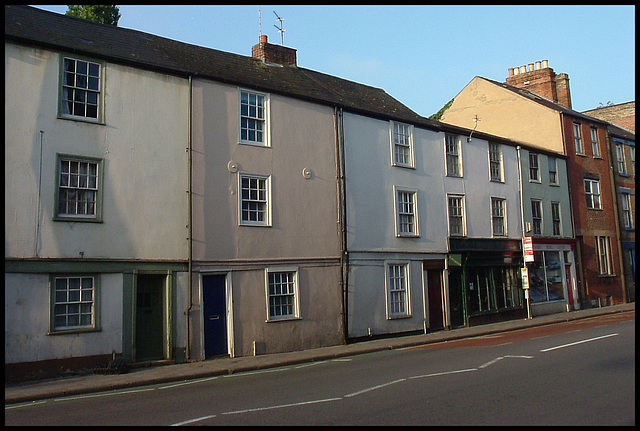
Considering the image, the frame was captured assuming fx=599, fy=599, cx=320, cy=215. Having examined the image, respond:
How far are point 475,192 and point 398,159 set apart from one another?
5.02 meters

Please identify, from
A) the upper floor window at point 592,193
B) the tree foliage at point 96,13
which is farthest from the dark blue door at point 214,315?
the upper floor window at point 592,193

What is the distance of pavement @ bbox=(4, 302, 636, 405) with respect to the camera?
39.9 feet

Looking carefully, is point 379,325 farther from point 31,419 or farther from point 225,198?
point 31,419

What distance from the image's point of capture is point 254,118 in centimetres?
1912

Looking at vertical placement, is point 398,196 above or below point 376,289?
above

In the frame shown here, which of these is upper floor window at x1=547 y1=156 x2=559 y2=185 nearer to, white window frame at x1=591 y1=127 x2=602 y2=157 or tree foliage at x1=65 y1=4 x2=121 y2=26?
white window frame at x1=591 y1=127 x2=602 y2=157

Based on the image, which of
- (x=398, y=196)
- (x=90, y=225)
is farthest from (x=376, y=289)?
(x=90, y=225)

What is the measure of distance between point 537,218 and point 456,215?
22.1 ft

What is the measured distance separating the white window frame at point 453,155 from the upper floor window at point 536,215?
6.08 meters

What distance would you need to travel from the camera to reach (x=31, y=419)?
29.8ft

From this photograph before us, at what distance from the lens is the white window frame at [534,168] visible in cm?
3025

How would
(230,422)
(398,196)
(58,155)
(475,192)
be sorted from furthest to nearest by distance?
(475,192)
(398,196)
(58,155)
(230,422)

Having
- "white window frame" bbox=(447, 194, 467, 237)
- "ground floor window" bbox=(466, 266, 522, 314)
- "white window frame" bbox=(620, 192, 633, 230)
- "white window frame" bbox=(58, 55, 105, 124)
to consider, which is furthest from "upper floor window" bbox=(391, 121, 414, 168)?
"white window frame" bbox=(620, 192, 633, 230)

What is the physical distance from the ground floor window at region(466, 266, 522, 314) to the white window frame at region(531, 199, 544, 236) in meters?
2.77
